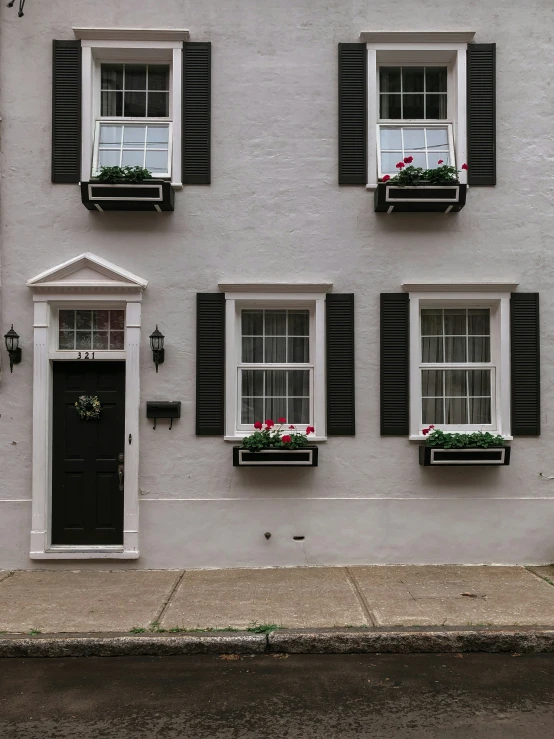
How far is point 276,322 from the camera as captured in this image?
8.08 m

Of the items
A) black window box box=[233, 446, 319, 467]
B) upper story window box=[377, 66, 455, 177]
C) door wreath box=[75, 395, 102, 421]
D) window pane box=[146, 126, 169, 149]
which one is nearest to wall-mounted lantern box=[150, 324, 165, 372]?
door wreath box=[75, 395, 102, 421]

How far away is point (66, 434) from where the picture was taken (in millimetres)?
7832

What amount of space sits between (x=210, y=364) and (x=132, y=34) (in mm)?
4329

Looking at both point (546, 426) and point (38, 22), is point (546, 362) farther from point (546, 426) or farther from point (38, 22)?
point (38, 22)

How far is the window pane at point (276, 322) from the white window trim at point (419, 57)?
2012 millimetres

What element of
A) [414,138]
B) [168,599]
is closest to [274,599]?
[168,599]

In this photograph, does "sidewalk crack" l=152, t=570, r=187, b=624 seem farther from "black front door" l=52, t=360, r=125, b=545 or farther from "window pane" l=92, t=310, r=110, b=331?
"window pane" l=92, t=310, r=110, b=331

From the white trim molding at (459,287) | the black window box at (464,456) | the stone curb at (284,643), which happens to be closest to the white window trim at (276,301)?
the white trim molding at (459,287)

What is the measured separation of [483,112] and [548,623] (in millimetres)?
6143

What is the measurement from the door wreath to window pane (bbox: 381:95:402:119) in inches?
214

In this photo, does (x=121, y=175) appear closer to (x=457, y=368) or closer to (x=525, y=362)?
(x=457, y=368)

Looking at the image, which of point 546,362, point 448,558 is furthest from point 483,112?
point 448,558

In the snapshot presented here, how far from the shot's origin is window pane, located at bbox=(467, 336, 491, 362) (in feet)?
26.5

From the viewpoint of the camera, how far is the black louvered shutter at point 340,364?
25.5 ft
